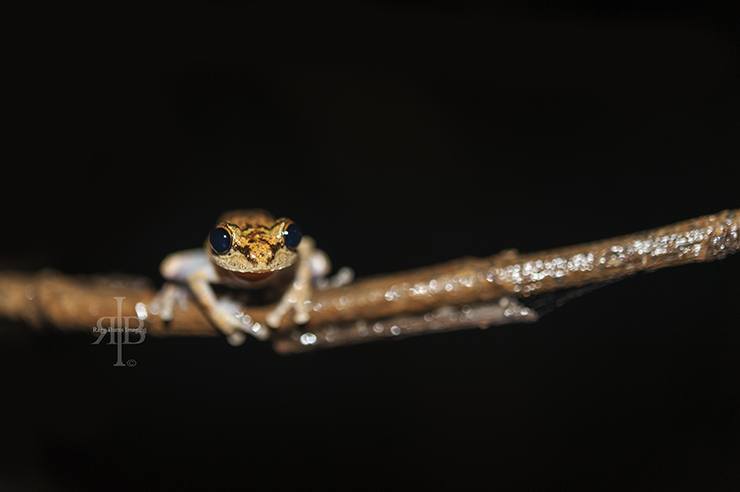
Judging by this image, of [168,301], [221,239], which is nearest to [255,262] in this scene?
[221,239]

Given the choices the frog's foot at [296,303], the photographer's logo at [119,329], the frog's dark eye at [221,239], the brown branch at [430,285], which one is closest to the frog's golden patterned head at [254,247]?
the frog's dark eye at [221,239]

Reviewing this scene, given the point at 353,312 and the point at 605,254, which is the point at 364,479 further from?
the point at 605,254

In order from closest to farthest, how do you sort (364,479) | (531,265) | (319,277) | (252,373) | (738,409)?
(531,265), (738,409), (319,277), (364,479), (252,373)

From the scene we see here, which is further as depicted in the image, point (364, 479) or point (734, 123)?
point (364, 479)

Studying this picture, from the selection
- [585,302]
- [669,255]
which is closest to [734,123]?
[585,302]

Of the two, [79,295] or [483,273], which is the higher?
[79,295]

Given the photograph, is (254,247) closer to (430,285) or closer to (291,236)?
(291,236)

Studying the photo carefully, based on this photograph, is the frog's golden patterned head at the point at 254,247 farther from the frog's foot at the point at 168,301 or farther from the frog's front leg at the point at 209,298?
the frog's foot at the point at 168,301
